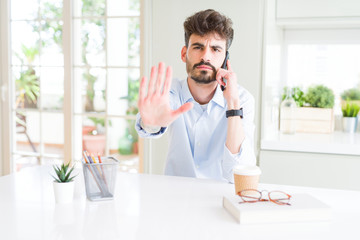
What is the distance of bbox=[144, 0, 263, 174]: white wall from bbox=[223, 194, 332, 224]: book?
1534mm

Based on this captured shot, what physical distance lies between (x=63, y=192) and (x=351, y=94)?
2.62m

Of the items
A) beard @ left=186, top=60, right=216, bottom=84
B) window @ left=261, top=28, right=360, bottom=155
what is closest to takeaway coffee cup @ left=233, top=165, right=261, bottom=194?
beard @ left=186, top=60, right=216, bottom=84

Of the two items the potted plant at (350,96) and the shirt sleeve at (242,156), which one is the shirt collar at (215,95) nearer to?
the shirt sleeve at (242,156)

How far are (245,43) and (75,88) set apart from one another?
148 centimetres

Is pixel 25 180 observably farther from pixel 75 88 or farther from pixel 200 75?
pixel 75 88

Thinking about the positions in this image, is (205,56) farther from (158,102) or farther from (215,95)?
(158,102)

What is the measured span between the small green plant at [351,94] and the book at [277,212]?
88.3 inches

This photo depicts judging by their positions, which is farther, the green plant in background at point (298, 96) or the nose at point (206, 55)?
the green plant in background at point (298, 96)

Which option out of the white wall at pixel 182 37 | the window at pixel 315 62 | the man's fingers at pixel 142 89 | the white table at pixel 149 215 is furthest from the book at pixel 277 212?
the window at pixel 315 62

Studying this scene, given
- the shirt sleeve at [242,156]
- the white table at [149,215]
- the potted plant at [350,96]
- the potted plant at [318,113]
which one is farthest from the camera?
the potted plant at [350,96]

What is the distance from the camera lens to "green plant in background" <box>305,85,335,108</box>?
3.19 m

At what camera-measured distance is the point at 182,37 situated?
3004 mm

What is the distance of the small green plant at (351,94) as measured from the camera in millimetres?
3404

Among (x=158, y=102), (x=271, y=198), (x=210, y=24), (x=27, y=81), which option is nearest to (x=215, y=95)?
(x=210, y=24)
